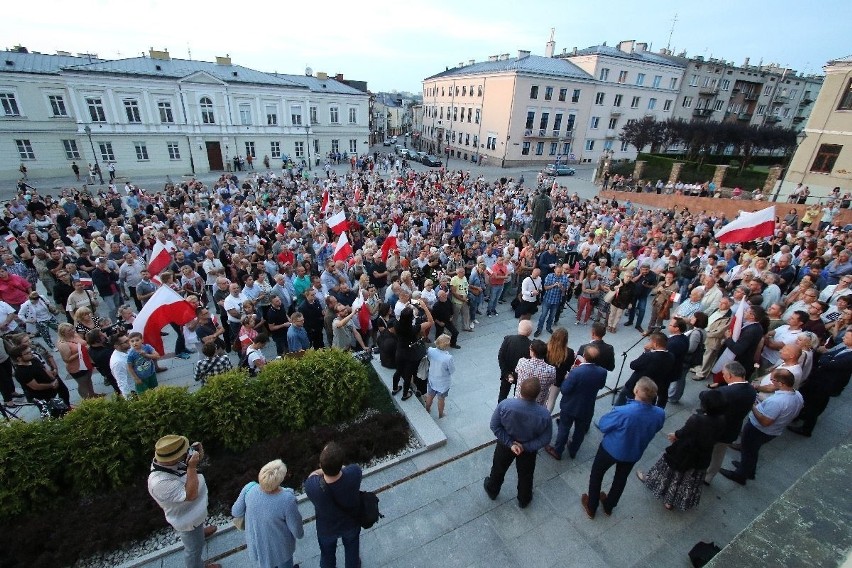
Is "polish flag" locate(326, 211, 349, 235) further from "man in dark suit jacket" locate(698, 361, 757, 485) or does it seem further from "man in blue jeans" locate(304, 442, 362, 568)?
"man in dark suit jacket" locate(698, 361, 757, 485)

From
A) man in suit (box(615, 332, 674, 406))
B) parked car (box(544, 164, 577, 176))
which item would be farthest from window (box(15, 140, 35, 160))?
man in suit (box(615, 332, 674, 406))

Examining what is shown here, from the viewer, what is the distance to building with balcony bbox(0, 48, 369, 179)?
31.6 m

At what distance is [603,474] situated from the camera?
4.64 metres

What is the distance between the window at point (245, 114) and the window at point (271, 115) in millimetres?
1720

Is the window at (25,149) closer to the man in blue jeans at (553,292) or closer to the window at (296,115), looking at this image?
the window at (296,115)

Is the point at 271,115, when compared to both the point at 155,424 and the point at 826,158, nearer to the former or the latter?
the point at 155,424

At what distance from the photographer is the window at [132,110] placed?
33031 mm

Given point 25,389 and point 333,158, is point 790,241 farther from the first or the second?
point 333,158

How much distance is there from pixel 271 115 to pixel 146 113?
10.3 meters

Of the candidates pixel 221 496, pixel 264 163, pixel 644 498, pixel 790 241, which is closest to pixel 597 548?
pixel 644 498

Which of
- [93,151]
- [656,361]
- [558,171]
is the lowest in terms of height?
[558,171]

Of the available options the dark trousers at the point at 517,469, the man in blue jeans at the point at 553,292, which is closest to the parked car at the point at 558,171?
the man in blue jeans at the point at 553,292

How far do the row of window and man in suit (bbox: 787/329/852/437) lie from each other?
140ft

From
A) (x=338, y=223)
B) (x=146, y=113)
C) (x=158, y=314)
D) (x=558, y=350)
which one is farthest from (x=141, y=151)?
(x=558, y=350)
